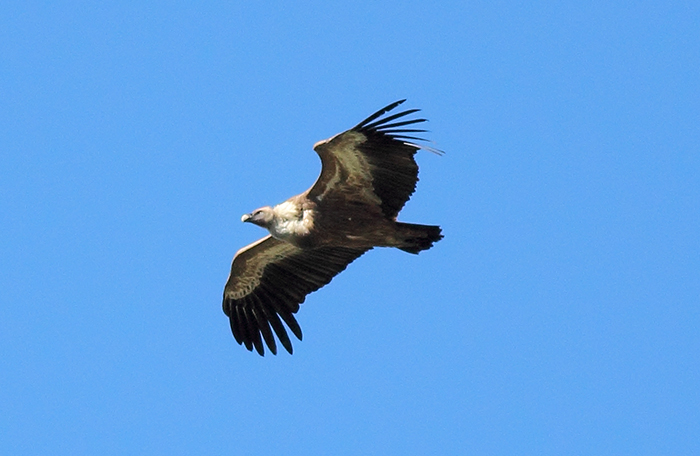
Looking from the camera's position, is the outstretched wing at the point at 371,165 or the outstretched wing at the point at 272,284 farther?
the outstretched wing at the point at 272,284

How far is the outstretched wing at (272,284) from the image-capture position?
17.9 m

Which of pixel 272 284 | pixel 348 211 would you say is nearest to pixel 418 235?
pixel 348 211

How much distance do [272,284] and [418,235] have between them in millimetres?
3177

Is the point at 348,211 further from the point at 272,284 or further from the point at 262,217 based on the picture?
the point at 272,284

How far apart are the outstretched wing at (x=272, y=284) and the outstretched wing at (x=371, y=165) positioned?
174 centimetres

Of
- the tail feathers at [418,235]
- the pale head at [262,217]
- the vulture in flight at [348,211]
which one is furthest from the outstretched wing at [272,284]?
the tail feathers at [418,235]

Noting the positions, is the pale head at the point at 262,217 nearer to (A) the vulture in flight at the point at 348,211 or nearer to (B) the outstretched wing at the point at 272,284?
(A) the vulture in flight at the point at 348,211

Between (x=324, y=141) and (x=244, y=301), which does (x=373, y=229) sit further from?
(x=244, y=301)

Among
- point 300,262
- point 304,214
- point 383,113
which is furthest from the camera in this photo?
point 300,262

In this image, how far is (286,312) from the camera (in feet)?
59.8

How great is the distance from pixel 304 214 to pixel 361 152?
121 centimetres

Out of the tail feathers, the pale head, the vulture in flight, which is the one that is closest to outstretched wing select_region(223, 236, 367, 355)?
the vulture in flight

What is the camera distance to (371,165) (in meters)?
15.8

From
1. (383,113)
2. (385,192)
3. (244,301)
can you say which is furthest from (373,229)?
(244,301)
